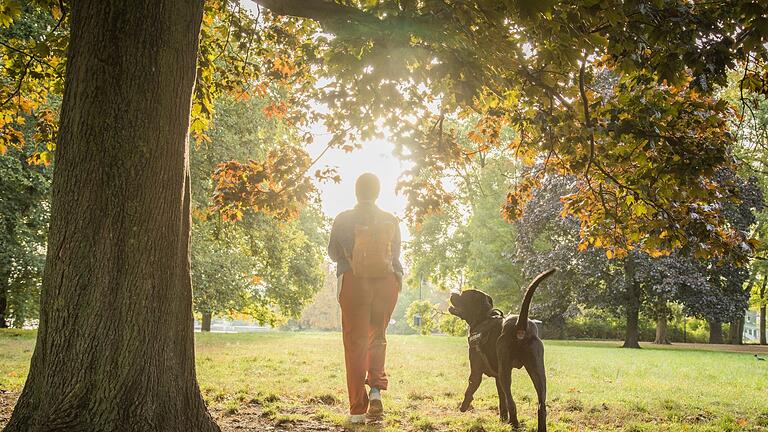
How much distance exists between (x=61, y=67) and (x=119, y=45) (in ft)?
13.4

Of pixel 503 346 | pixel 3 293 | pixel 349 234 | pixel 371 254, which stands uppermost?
pixel 349 234

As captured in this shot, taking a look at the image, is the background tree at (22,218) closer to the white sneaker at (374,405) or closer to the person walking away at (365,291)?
the person walking away at (365,291)

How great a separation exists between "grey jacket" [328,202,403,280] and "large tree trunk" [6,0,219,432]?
1891mm

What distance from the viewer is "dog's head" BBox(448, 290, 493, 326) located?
5.44 metres

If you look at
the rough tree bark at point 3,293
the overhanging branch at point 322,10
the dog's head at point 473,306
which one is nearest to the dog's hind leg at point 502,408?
the dog's head at point 473,306

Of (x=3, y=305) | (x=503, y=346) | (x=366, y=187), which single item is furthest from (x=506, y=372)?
(x=3, y=305)

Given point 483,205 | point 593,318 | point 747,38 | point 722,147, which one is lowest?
point 593,318

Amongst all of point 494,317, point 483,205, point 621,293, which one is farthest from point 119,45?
point 483,205

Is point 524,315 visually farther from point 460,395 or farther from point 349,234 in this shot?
point 460,395

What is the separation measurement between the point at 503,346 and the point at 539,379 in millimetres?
400

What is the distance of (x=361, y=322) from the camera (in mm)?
5000

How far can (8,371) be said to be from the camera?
758 cm

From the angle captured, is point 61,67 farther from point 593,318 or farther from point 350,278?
point 593,318

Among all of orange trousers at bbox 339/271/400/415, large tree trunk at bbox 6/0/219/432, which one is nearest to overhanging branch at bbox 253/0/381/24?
large tree trunk at bbox 6/0/219/432
